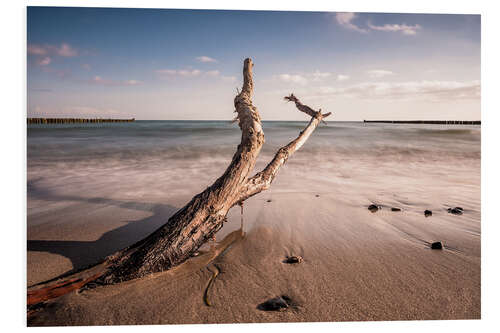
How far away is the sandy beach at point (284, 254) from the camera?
192 centimetres

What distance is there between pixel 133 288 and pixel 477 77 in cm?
423

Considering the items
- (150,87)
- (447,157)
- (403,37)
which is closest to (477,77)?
(403,37)

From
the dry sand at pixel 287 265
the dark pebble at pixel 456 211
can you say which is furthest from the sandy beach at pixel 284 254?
the dark pebble at pixel 456 211

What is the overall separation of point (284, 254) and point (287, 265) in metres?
0.22

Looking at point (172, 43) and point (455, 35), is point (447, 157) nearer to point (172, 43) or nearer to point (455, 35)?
point (455, 35)

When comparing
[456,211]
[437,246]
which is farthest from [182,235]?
[456,211]

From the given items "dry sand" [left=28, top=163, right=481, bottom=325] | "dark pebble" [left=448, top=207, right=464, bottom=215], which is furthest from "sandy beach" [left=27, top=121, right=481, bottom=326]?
"dark pebble" [left=448, top=207, right=464, bottom=215]

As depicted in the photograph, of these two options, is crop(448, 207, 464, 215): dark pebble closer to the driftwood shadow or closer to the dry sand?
the dry sand

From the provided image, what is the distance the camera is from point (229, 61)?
174 inches

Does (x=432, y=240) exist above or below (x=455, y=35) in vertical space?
A: below

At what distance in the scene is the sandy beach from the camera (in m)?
1.92

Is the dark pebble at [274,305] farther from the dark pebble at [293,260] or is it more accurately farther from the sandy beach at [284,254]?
the dark pebble at [293,260]

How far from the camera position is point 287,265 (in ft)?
7.95

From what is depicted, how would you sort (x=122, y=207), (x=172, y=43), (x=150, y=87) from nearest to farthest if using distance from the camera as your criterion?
1. (x=122, y=207)
2. (x=172, y=43)
3. (x=150, y=87)
